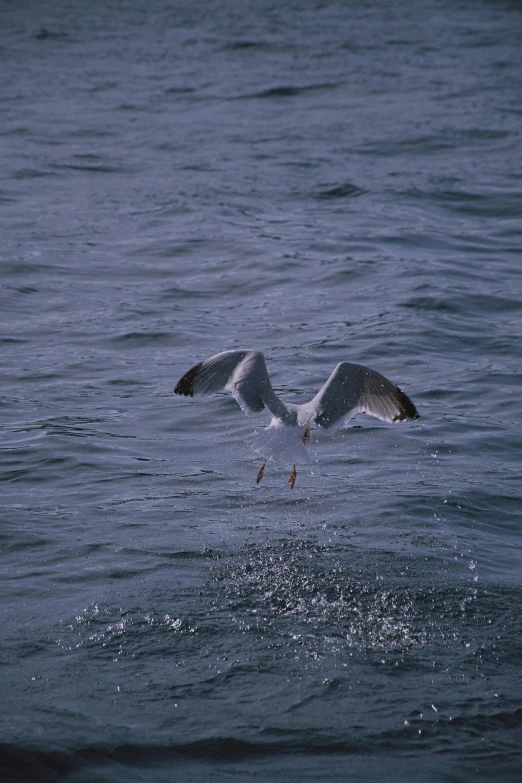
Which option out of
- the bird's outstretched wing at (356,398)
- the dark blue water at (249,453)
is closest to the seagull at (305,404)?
the bird's outstretched wing at (356,398)

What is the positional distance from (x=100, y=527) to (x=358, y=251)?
815 centimetres

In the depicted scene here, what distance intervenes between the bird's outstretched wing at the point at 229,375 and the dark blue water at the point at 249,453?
800 millimetres

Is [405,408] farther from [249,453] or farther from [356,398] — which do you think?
[249,453]

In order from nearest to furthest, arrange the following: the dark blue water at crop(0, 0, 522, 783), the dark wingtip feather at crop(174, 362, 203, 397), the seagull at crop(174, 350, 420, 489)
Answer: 1. the dark blue water at crop(0, 0, 522, 783)
2. the seagull at crop(174, 350, 420, 489)
3. the dark wingtip feather at crop(174, 362, 203, 397)

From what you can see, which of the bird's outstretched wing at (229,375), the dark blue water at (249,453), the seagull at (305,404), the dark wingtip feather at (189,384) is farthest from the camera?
the dark wingtip feather at (189,384)

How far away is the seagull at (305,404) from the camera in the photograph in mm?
7355

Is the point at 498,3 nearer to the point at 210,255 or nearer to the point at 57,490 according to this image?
the point at 210,255

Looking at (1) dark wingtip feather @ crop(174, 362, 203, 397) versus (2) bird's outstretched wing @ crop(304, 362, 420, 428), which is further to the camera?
(1) dark wingtip feather @ crop(174, 362, 203, 397)

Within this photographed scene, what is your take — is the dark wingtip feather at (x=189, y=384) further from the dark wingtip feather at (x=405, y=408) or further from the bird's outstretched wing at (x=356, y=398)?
the dark wingtip feather at (x=405, y=408)

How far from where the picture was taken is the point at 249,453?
8844mm

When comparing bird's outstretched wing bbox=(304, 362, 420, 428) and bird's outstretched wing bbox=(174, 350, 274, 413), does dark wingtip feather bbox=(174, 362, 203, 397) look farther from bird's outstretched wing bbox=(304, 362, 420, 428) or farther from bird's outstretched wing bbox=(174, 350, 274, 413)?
bird's outstretched wing bbox=(304, 362, 420, 428)

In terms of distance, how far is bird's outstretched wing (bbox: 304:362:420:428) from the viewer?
24.4ft

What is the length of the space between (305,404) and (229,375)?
637 millimetres

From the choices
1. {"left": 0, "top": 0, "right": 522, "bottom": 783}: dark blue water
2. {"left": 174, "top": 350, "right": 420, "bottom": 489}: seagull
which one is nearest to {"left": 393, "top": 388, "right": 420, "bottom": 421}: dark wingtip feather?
{"left": 174, "top": 350, "right": 420, "bottom": 489}: seagull
